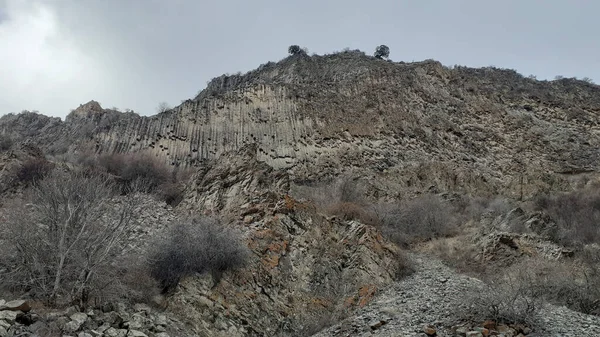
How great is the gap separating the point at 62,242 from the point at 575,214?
18656 millimetres

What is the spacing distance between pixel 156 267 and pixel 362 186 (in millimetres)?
16343

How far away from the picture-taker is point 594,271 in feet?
41.4

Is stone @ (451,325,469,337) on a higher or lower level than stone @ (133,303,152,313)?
higher

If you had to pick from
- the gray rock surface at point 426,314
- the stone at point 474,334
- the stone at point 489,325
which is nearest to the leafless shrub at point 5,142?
the gray rock surface at point 426,314

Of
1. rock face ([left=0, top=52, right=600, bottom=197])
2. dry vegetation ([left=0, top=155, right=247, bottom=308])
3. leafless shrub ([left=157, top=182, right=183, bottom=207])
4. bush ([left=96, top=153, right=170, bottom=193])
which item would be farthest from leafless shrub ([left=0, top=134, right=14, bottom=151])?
dry vegetation ([left=0, top=155, right=247, bottom=308])

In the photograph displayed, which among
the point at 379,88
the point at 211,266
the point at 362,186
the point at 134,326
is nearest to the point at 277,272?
the point at 211,266

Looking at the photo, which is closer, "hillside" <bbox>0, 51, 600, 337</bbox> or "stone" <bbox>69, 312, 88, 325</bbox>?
"stone" <bbox>69, 312, 88, 325</bbox>

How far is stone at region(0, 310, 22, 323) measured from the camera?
24.6 ft

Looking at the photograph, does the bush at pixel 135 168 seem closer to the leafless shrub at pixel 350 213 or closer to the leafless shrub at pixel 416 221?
the leafless shrub at pixel 350 213

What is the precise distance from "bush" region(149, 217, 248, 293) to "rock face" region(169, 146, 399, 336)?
273 mm

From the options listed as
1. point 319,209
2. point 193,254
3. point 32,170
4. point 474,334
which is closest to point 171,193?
point 32,170

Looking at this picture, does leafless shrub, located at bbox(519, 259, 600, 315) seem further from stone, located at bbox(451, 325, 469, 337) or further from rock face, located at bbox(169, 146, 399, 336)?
rock face, located at bbox(169, 146, 399, 336)

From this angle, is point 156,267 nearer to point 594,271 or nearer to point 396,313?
point 396,313

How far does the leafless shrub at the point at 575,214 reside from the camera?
1638 cm
